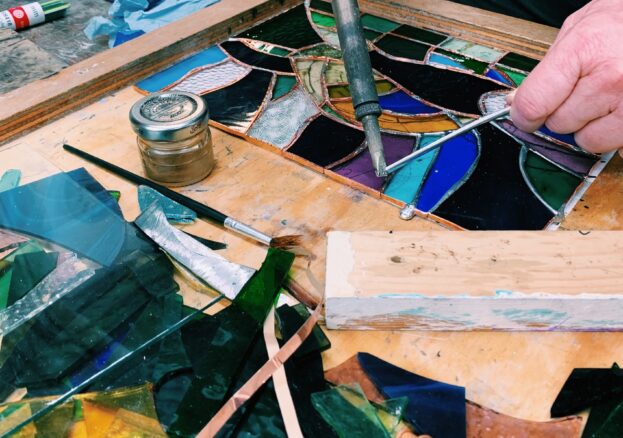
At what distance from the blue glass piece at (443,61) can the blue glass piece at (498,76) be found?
44mm

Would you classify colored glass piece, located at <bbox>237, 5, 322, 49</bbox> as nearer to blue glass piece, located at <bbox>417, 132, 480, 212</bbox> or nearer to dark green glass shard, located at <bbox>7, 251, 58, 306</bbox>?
blue glass piece, located at <bbox>417, 132, 480, 212</bbox>

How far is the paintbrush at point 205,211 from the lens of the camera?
2.28ft

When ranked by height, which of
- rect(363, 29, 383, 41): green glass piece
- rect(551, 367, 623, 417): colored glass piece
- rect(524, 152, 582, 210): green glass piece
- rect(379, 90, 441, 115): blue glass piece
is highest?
rect(363, 29, 383, 41): green glass piece

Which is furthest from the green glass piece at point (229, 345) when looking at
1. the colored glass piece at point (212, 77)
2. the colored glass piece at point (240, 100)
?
the colored glass piece at point (212, 77)

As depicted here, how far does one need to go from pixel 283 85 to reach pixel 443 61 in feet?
1.07

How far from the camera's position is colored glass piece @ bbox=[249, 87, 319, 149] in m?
0.88

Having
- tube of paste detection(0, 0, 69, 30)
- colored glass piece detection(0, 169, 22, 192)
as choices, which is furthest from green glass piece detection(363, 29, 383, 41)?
tube of paste detection(0, 0, 69, 30)

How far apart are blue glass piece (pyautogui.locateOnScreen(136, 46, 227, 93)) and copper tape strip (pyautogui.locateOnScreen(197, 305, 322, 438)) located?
1.92 ft

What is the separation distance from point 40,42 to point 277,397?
4.83ft

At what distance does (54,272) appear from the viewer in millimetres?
641

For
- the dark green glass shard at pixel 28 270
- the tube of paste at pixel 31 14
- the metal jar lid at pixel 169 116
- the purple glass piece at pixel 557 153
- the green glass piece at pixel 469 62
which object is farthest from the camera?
the tube of paste at pixel 31 14

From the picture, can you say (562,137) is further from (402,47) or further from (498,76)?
(402,47)

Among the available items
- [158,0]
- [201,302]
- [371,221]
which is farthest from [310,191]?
[158,0]

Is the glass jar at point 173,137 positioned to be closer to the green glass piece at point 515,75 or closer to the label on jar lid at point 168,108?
the label on jar lid at point 168,108
